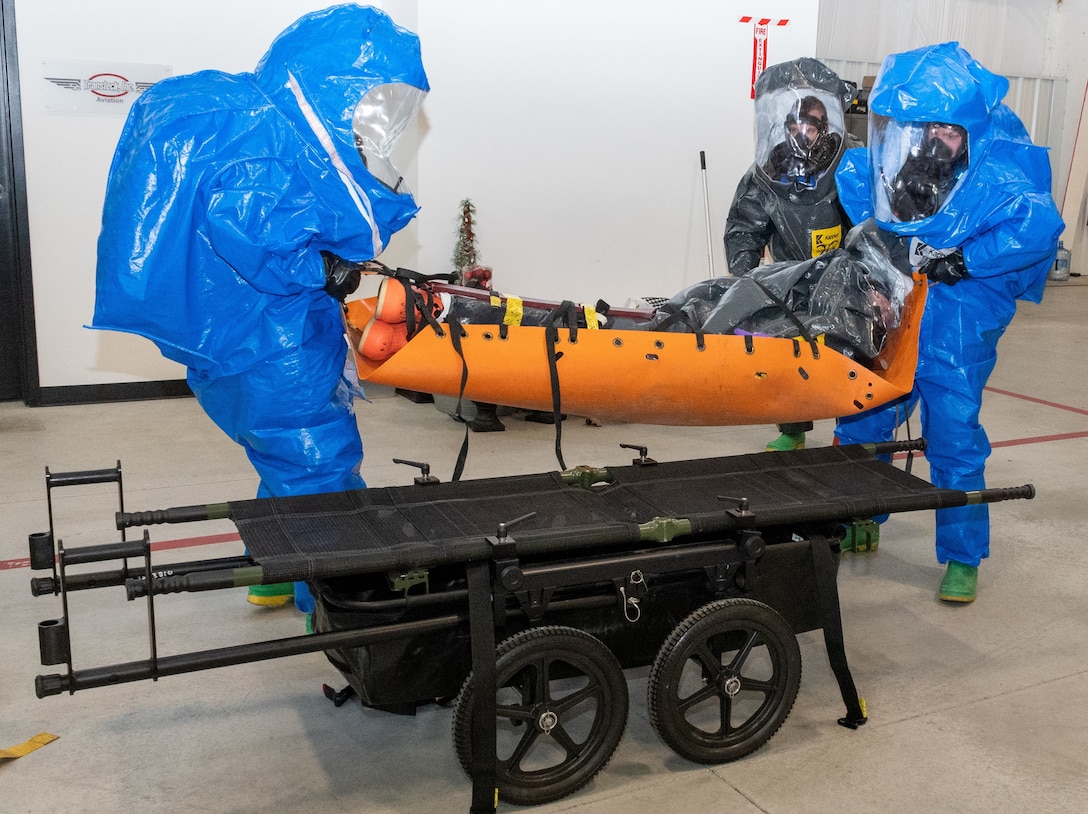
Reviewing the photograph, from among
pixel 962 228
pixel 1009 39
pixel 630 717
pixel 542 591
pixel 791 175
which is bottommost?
pixel 630 717

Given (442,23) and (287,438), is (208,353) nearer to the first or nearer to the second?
(287,438)

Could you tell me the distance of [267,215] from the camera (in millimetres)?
2408

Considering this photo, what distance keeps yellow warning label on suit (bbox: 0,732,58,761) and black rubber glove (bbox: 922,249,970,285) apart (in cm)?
255

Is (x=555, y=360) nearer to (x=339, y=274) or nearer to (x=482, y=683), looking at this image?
(x=339, y=274)

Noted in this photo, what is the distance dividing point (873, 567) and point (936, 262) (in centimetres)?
108

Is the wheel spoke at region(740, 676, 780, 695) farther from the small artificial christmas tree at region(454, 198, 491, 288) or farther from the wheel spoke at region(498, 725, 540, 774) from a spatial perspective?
the small artificial christmas tree at region(454, 198, 491, 288)

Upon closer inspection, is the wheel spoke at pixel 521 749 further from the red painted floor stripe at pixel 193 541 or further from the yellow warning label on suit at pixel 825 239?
the yellow warning label on suit at pixel 825 239

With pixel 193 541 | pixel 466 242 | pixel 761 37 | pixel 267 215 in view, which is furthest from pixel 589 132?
pixel 267 215

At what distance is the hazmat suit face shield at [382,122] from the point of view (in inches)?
101

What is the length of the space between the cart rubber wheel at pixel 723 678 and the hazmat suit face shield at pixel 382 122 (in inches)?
51.1

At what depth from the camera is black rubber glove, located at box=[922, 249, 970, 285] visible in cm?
300

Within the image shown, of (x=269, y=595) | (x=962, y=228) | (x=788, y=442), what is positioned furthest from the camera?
(x=788, y=442)

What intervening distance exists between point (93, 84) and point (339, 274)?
10.7ft

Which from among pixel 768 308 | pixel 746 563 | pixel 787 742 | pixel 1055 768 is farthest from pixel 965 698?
pixel 768 308
